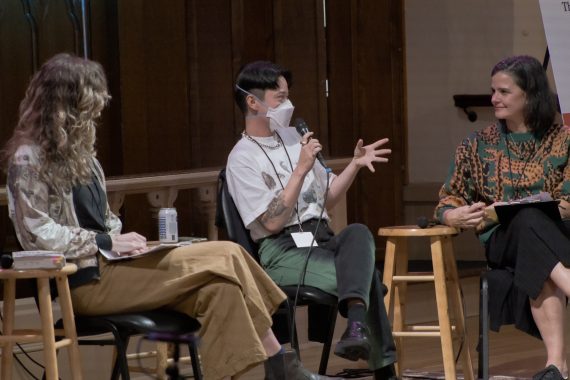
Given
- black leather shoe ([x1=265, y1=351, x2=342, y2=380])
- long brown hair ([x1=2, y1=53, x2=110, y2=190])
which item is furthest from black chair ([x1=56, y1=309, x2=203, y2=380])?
long brown hair ([x1=2, y1=53, x2=110, y2=190])

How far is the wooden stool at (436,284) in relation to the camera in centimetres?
463

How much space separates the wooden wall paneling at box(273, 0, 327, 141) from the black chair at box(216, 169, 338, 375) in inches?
104

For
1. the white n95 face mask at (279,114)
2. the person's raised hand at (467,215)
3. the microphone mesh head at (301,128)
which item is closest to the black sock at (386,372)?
the person's raised hand at (467,215)

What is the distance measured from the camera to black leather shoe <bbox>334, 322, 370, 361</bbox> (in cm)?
416

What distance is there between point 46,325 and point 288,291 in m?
1.09

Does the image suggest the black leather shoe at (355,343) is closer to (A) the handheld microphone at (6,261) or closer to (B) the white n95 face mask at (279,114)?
(B) the white n95 face mask at (279,114)

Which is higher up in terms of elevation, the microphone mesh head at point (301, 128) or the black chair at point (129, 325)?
the microphone mesh head at point (301, 128)

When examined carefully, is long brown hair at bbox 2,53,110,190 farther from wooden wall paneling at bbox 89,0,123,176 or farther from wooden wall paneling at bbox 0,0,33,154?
wooden wall paneling at bbox 89,0,123,176

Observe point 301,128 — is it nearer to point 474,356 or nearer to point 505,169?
point 505,169

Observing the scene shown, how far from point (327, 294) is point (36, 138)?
118 cm

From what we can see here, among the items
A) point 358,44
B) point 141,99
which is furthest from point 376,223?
point 141,99

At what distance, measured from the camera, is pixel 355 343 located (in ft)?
13.6

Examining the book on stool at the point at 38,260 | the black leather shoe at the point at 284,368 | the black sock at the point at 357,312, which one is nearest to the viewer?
the book on stool at the point at 38,260

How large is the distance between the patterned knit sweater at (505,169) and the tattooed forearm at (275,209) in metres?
0.68
